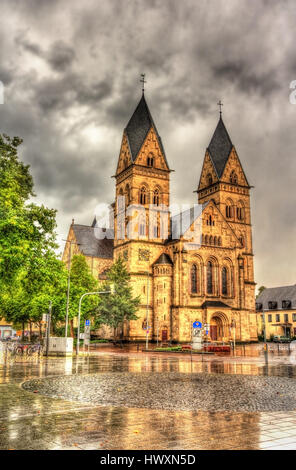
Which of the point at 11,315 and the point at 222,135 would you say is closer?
the point at 11,315

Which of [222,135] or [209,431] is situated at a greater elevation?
[222,135]

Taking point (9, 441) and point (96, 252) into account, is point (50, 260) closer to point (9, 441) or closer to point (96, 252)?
point (9, 441)

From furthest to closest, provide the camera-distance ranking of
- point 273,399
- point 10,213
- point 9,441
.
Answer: point 10,213, point 273,399, point 9,441

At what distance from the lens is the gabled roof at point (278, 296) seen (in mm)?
81525

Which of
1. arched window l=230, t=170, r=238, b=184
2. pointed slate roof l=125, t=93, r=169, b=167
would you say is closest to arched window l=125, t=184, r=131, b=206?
pointed slate roof l=125, t=93, r=169, b=167

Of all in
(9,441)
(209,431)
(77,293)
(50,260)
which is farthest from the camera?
(77,293)

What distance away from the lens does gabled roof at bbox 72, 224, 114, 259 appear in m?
77.1

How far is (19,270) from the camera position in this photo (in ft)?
65.5

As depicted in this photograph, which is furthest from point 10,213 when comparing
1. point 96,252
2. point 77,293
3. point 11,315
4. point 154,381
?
point 96,252

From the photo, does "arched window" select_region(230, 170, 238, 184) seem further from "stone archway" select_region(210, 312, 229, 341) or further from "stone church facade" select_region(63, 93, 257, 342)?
"stone archway" select_region(210, 312, 229, 341)

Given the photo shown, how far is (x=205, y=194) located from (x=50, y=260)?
187 ft

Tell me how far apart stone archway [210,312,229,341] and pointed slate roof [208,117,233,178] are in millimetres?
25543

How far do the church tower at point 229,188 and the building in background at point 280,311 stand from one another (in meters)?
14.4

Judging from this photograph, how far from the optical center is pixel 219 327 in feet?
Result: 195
